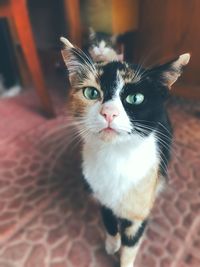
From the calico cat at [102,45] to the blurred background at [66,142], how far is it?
73mm

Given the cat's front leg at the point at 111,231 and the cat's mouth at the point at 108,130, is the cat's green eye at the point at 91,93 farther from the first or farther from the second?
the cat's front leg at the point at 111,231

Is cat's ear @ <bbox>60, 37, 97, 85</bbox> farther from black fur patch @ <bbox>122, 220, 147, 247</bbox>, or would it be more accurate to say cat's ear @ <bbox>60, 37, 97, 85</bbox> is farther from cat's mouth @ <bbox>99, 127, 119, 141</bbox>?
black fur patch @ <bbox>122, 220, 147, 247</bbox>

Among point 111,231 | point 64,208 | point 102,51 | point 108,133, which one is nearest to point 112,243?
point 111,231

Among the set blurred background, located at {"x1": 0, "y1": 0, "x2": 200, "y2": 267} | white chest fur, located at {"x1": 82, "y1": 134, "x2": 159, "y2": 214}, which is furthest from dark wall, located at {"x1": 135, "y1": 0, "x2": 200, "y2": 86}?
white chest fur, located at {"x1": 82, "y1": 134, "x2": 159, "y2": 214}

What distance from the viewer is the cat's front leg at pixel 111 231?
91cm

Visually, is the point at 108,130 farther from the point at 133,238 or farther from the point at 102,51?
the point at 102,51

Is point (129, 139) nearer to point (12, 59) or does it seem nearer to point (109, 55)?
point (109, 55)

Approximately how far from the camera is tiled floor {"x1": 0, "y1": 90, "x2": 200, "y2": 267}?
0.94 meters

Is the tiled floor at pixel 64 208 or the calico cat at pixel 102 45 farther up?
the calico cat at pixel 102 45

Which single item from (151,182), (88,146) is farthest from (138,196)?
(88,146)

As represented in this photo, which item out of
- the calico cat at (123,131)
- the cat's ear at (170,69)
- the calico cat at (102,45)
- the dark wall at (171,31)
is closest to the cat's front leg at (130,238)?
the calico cat at (123,131)

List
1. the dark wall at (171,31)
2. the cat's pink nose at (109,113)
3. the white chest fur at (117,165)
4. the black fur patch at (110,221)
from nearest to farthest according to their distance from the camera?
the cat's pink nose at (109,113), the white chest fur at (117,165), the black fur patch at (110,221), the dark wall at (171,31)

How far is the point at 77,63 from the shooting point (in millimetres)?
751

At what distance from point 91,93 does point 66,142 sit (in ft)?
2.20
